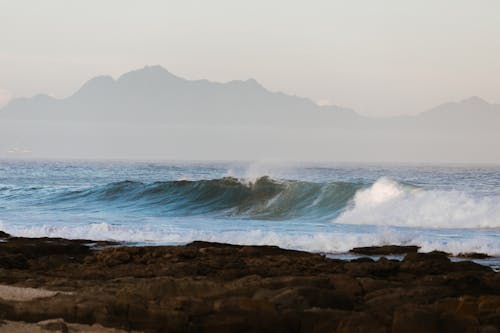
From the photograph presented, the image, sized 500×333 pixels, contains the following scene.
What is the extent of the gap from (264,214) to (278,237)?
37.2ft

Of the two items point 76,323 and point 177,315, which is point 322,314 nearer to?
point 177,315

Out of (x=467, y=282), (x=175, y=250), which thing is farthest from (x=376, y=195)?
(x=467, y=282)

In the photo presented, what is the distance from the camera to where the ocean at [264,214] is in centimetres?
2092

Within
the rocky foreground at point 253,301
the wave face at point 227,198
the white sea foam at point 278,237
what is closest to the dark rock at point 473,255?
the white sea foam at point 278,237

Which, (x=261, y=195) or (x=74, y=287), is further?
(x=261, y=195)

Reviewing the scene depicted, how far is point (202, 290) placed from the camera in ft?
30.2

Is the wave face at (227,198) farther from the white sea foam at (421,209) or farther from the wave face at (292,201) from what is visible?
the white sea foam at (421,209)

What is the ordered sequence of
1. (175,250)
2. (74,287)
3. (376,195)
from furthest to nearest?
(376,195) → (175,250) → (74,287)

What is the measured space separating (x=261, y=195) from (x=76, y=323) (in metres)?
27.7

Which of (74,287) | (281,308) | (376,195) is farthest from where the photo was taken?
(376,195)

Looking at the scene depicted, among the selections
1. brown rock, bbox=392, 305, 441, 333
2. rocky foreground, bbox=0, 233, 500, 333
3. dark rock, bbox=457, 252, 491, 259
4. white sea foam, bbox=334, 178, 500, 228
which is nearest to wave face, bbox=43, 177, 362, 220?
white sea foam, bbox=334, 178, 500, 228

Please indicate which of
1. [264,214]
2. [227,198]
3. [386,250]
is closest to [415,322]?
[386,250]

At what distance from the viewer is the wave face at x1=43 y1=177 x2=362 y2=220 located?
32688 millimetres

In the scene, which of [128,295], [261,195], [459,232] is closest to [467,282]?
[128,295]
